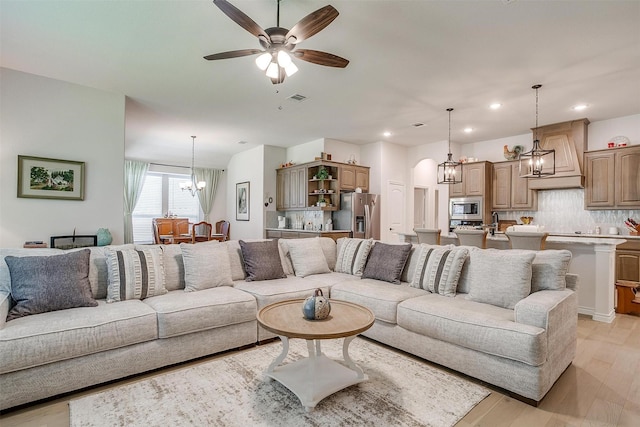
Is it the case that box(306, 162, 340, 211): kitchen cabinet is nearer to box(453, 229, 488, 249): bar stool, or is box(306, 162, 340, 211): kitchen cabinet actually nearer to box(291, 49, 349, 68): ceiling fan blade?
box(453, 229, 488, 249): bar stool

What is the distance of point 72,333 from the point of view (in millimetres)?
2029

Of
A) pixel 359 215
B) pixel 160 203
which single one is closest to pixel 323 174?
pixel 359 215

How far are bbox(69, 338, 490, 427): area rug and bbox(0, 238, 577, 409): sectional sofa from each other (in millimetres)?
174

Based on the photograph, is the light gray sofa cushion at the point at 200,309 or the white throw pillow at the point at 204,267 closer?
the light gray sofa cushion at the point at 200,309

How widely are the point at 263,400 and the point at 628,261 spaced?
17.7 feet

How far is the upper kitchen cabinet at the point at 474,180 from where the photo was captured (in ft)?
21.6

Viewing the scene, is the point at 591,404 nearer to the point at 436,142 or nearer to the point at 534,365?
the point at 534,365

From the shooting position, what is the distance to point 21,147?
3.75 meters

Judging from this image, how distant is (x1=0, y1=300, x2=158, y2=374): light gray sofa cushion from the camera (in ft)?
6.10

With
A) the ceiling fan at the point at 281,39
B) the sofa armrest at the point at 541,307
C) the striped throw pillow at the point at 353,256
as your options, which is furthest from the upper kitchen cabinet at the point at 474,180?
the ceiling fan at the point at 281,39

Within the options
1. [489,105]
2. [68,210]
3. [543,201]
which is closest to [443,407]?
[489,105]

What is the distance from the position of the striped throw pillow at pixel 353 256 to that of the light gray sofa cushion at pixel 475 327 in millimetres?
1075

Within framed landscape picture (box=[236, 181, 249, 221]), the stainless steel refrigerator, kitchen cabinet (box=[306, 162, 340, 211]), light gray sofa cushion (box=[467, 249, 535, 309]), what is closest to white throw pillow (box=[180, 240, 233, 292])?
light gray sofa cushion (box=[467, 249, 535, 309])

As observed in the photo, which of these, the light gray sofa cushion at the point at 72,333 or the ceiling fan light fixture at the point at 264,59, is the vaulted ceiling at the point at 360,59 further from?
the light gray sofa cushion at the point at 72,333
